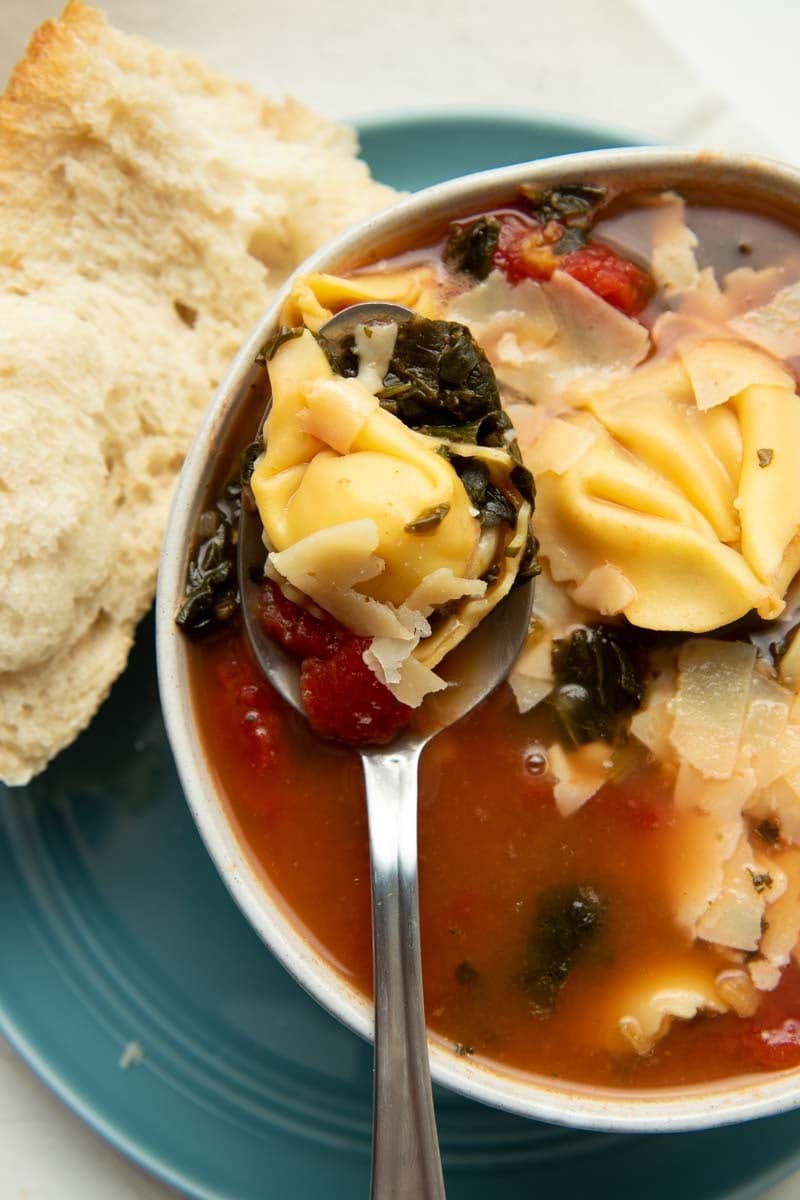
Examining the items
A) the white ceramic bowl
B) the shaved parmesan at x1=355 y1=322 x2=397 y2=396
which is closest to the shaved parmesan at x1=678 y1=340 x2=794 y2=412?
the white ceramic bowl

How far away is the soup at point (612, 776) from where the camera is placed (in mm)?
2904

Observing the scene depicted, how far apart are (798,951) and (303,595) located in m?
1.55

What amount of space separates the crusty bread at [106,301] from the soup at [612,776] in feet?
1.85

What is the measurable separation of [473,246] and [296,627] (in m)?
1.16

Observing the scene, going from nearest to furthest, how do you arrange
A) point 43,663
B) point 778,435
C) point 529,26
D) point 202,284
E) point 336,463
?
point 336,463 → point 778,435 → point 43,663 → point 202,284 → point 529,26

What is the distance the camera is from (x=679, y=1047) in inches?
114

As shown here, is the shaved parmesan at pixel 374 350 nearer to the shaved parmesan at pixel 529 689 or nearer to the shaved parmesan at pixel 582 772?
the shaved parmesan at pixel 529 689

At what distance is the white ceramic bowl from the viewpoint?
279 centimetres

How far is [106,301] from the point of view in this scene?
344 cm

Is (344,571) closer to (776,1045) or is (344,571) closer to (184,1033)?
(776,1045)

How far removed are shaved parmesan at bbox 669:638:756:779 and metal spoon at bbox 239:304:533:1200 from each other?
→ 0.45 meters

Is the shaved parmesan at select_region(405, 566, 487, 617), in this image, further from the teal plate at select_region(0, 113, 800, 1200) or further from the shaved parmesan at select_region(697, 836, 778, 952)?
the teal plate at select_region(0, 113, 800, 1200)

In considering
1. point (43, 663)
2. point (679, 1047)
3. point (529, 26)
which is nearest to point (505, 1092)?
point (679, 1047)

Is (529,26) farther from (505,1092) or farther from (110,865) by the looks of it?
(505,1092)
